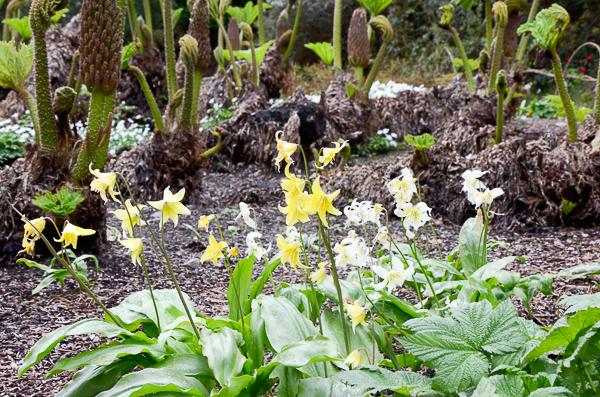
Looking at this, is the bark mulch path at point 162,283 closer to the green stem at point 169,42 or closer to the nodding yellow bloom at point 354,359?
the nodding yellow bloom at point 354,359

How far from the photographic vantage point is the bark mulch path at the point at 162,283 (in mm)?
2062

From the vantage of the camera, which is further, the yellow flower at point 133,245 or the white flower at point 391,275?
the white flower at point 391,275

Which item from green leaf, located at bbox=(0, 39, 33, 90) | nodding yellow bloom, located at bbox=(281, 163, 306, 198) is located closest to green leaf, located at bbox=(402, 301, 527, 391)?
nodding yellow bloom, located at bbox=(281, 163, 306, 198)

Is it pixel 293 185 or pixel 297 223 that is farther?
pixel 297 223

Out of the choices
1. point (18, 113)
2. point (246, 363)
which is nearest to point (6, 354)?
point (246, 363)

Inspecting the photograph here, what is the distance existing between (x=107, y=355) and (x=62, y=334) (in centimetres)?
15

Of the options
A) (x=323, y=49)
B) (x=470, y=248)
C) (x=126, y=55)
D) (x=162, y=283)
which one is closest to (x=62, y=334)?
(x=162, y=283)

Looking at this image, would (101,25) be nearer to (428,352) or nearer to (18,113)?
(428,352)

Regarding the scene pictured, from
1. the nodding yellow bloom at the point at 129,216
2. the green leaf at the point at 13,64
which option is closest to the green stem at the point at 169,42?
→ the green leaf at the point at 13,64

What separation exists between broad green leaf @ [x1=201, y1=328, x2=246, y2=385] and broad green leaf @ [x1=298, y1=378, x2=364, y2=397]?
7.6 inches

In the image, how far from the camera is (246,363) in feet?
4.81

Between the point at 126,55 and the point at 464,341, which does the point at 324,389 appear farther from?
the point at 126,55

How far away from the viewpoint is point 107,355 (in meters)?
1.43

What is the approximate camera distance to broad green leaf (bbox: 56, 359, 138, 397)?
1424mm
